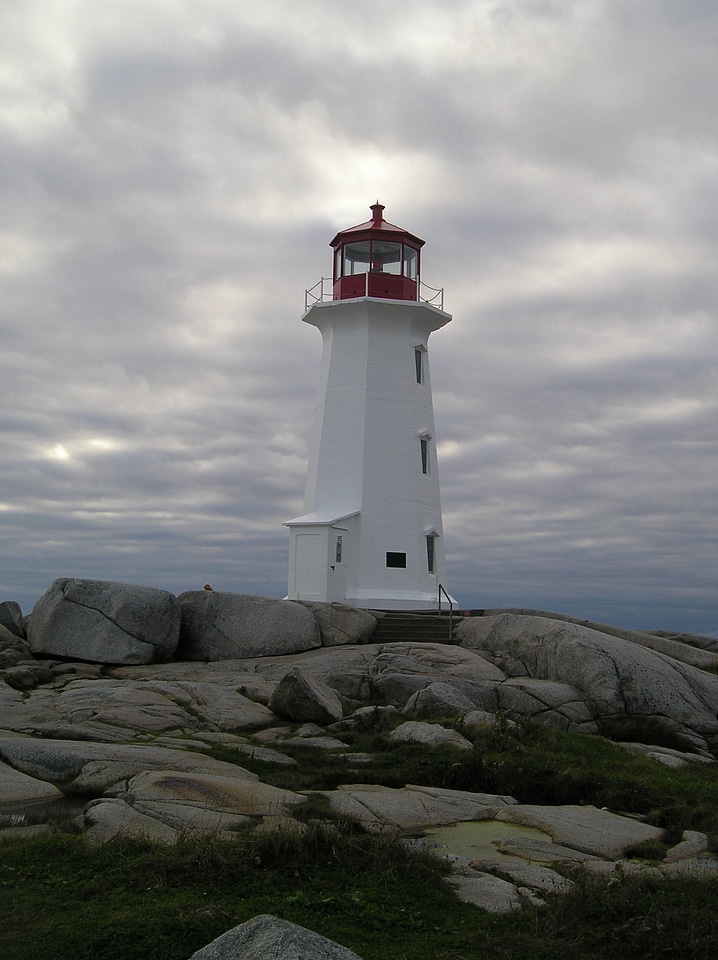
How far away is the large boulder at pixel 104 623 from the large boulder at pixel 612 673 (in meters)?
7.95

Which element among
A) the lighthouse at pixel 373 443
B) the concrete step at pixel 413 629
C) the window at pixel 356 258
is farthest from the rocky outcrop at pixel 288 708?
the window at pixel 356 258

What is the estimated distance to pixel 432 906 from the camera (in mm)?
7340

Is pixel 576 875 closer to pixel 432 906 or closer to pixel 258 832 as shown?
pixel 432 906

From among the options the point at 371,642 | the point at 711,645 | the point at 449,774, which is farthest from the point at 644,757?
the point at 711,645

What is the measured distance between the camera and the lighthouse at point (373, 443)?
28.7 m

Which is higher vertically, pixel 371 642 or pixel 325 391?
pixel 325 391

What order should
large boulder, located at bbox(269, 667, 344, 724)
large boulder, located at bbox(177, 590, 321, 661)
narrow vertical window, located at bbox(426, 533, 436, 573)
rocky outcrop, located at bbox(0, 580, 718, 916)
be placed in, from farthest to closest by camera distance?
narrow vertical window, located at bbox(426, 533, 436, 573) → large boulder, located at bbox(177, 590, 321, 661) → large boulder, located at bbox(269, 667, 344, 724) → rocky outcrop, located at bbox(0, 580, 718, 916)

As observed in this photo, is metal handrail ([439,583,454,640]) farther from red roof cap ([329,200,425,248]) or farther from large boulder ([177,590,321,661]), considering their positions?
red roof cap ([329,200,425,248])

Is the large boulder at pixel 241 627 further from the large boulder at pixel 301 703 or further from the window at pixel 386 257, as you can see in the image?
the window at pixel 386 257

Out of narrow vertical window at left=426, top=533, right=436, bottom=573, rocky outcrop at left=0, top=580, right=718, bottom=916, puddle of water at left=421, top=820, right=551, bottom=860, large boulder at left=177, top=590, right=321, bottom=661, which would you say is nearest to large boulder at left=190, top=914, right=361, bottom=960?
rocky outcrop at left=0, top=580, right=718, bottom=916

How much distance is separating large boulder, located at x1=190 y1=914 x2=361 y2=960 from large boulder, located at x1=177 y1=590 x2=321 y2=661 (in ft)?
59.2

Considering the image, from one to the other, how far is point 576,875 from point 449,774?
4185 mm

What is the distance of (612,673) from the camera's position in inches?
792

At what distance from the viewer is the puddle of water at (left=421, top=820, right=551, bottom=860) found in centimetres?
904
